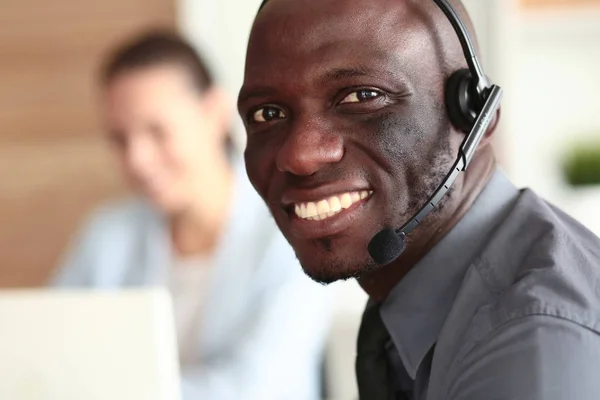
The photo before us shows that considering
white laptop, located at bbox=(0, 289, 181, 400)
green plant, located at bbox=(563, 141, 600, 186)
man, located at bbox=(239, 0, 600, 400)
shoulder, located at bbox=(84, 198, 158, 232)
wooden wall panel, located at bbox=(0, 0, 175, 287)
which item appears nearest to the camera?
man, located at bbox=(239, 0, 600, 400)

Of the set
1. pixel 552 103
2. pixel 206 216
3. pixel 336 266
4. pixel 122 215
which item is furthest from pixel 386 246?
pixel 552 103

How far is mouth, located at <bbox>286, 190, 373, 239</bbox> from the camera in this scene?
0.67 metres

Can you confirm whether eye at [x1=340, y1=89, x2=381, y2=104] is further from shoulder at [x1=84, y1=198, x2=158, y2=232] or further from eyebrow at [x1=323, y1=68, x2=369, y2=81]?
shoulder at [x1=84, y1=198, x2=158, y2=232]

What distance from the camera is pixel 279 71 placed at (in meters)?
0.68

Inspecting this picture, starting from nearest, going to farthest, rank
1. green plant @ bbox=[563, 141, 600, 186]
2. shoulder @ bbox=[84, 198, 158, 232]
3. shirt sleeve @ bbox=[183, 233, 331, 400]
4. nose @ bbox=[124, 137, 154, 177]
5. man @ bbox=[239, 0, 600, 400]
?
1. man @ bbox=[239, 0, 600, 400]
2. shirt sleeve @ bbox=[183, 233, 331, 400]
3. nose @ bbox=[124, 137, 154, 177]
4. shoulder @ bbox=[84, 198, 158, 232]
5. green plant @ bbox=[563, 141, 600, 186]

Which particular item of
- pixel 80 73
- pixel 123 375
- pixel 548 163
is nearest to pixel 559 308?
pixel 123 375

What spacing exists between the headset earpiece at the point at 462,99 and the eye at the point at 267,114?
14cm

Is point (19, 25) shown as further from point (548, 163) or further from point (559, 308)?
point (559, 308)

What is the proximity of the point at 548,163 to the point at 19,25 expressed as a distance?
151 centimetres

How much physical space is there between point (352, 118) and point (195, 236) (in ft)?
3.63

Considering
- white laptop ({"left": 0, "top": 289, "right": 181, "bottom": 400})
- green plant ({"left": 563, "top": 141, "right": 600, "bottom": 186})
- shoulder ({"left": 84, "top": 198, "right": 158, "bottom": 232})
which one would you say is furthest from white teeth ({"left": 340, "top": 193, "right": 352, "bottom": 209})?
green plant ({"left": 563, "top": 141, "right": 600, "bottom": 186})

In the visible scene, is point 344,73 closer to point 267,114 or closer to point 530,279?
point 267,114

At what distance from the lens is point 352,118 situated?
26.4 inches

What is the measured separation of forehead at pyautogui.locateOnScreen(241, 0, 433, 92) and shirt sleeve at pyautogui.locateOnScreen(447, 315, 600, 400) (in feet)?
0.73
